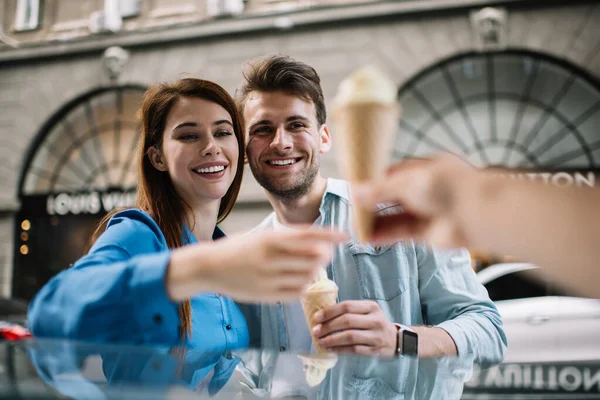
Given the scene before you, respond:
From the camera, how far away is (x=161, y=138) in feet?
3.87

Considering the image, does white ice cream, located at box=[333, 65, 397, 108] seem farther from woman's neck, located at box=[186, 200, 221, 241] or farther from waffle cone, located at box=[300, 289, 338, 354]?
woman's neck, located at box=[186, 200, 221, 241]

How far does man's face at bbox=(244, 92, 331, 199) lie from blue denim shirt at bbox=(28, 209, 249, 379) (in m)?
0.32

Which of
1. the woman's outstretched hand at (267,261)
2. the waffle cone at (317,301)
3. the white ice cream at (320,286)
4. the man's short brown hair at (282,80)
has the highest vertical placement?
the man's short brown hair at (282,80)

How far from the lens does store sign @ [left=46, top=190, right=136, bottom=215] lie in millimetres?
6375

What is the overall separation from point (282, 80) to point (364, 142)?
620 millimetres

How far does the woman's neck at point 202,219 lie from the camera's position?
121 centimetres

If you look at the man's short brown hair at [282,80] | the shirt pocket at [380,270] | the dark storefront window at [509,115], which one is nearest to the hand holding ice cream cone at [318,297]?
the shirt pocket at [380,270]

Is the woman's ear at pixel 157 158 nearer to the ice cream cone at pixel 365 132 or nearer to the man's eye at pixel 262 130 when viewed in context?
the man's eye at pixel 262 130

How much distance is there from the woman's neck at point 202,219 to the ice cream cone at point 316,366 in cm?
40

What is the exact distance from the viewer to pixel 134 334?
0.89 meters

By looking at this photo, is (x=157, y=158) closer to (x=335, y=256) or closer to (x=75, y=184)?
(x=335, y=256)

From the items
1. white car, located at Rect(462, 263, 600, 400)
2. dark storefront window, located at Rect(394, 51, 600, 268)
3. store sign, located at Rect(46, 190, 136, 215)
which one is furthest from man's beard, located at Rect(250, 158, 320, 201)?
store sign, located at Rect(46, 190, 136, 215)

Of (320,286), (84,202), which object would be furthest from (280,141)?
(84,202)

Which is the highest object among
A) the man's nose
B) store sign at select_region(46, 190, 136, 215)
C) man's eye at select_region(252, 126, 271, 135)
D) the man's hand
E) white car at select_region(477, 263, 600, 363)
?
store sign at select_region(46, 190, 136, 215)
